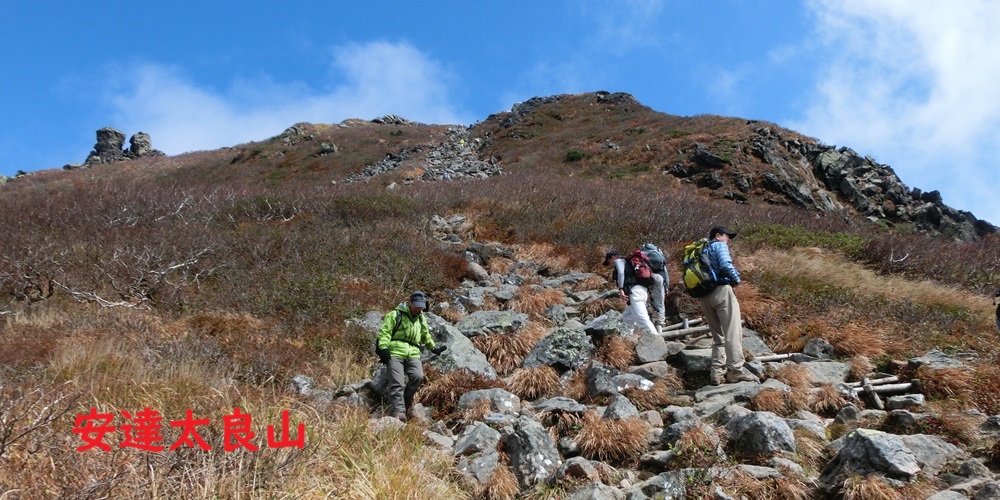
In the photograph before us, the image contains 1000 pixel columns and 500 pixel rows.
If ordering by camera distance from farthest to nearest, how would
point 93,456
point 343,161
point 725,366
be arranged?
1. point 343,161
2. point 725,366
3. point 93,456

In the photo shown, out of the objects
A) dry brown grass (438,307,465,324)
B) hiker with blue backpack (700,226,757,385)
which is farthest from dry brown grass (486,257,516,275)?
hiker with blue backpack (700,226,757,385)

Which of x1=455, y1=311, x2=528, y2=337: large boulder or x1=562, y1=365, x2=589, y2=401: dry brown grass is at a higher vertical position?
x1=455, y1=311, x2=528, y2=337: large boulder

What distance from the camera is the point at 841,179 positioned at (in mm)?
25938

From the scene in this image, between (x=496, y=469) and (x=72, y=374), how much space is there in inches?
146

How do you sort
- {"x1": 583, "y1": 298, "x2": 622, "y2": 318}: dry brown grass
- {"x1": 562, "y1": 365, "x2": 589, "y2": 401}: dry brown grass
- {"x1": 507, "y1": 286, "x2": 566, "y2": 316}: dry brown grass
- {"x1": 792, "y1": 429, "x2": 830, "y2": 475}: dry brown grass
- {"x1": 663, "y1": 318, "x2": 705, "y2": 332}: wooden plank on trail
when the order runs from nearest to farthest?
{"x1": 792, "y1": 429, "x2": 830, "y2": 475}: dry brown grass, {"x1": 562, "y1": 365, "x2": 589, "y2": 401}: dry brown grass, {"x1": 663, "y1": 318, "x2": 705, "y2": 332}: wooden plank on trail, {"x1": 583, "y1": 298, "x2": 622, "y2": 318}: dry brown grass, {"x1": 507, "y1": 286, "x2": 566, "y2": 316}: dry brown grass

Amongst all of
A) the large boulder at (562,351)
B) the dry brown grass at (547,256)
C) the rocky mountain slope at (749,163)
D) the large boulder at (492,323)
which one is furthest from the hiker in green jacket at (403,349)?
the rocky mountain slope at (749,163)

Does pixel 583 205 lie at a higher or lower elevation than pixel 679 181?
lower

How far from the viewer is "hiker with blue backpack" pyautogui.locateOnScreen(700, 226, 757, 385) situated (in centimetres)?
584

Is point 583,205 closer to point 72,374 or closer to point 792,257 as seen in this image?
point 792,257

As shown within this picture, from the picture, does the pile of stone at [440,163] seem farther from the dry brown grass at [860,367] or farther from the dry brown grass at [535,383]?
the dry brown grass at [860,367]

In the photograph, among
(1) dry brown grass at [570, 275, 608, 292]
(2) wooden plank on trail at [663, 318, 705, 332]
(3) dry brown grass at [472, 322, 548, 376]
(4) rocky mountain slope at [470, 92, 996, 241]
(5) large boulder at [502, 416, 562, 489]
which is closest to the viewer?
(5) large boulder at [502, 416, 562, 489]

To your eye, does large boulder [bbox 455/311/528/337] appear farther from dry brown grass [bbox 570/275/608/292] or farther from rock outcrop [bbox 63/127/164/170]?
rock outcrop [bbox 63/127/164/170]

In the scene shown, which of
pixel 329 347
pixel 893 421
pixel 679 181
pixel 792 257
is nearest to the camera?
pixel 893 421

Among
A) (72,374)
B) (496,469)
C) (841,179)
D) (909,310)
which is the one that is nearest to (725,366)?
(496,469)
